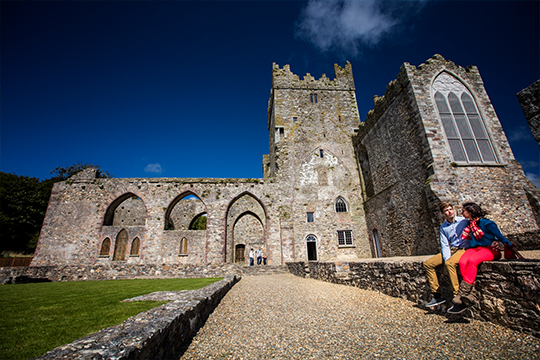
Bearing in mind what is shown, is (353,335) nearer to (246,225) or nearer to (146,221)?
(146,221)

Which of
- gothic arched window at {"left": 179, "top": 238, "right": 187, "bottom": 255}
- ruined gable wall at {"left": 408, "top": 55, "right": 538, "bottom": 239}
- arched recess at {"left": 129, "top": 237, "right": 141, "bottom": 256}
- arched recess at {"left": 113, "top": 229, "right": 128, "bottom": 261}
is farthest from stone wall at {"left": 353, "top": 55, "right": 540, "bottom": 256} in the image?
arched recess at {"left": 113, "top": 229, "right": 128, "bottom": 261}

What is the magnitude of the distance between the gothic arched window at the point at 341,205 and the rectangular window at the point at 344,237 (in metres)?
1.73

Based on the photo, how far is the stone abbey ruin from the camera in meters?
10.8

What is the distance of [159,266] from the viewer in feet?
47.4

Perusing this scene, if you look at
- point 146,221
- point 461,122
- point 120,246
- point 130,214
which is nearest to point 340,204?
point 461,122

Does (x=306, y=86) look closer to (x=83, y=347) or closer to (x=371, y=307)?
(x=371, y=307)

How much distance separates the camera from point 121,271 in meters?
14.1

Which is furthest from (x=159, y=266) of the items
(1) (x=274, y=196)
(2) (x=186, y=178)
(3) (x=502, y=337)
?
(3) (x=502, y=337)

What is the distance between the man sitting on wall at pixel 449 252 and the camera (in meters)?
3.71

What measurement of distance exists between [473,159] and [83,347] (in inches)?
567

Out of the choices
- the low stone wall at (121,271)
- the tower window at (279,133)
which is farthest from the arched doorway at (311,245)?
the tower window at (279,133)

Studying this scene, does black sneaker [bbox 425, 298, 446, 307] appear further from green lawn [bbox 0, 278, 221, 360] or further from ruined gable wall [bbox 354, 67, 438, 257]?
ruined gable wall [bbox 354, 67, 438, 257]

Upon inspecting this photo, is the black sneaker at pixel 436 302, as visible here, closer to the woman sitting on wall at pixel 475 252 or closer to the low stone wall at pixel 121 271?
the woman sitting on wall at pixel 475 252

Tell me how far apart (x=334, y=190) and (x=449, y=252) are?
621 inches
